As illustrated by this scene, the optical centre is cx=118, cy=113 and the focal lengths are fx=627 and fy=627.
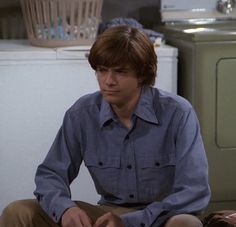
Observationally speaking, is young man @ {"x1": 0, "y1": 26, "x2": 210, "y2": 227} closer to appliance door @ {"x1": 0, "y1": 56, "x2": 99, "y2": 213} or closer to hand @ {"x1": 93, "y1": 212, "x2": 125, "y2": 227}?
A: hand @ {"x1": 93, "y1": 212, "x2": 125, "y2": 227}

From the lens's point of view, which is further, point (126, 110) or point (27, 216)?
point (126, 110)

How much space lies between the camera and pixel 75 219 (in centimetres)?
189

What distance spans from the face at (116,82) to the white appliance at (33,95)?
909mm

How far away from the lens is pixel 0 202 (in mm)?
2949

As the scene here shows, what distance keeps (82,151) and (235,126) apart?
105 cm

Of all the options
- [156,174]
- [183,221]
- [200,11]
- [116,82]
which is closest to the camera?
[183,221]

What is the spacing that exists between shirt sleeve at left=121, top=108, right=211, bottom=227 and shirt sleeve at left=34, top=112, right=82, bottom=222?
207mm

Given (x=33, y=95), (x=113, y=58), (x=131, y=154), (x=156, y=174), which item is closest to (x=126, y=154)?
(x=131, y=154)

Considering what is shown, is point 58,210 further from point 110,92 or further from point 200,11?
point 200,11

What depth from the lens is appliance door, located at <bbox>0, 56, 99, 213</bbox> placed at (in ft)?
9.36

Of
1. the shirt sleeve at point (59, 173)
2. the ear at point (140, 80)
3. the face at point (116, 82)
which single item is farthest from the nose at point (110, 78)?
the shirt sleeve at point (59, 173)

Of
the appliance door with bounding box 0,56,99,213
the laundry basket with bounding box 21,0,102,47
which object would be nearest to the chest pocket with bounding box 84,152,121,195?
the appliance door with bounding box 0,56,99,213

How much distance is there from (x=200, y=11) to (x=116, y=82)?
4.91ft

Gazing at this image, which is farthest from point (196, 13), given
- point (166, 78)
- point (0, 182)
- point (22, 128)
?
point (0, 182)
